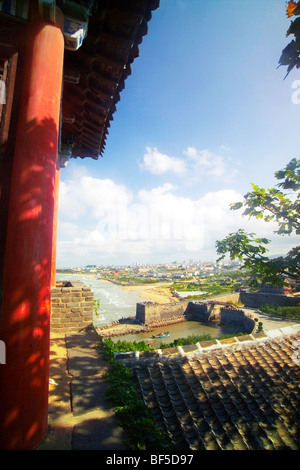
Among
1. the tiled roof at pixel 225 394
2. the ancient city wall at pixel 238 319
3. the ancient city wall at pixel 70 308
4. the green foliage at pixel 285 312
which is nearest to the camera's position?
the tiled roof at pixel 225 394

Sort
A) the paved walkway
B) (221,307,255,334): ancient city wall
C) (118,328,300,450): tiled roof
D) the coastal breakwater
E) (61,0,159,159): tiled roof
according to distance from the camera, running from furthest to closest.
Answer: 1. the coastal breakwater
2. (221,307,255,334): ancient city wall
3. (118,328,300,450): tiled roof
4. (61,0,159,159): tiled roof
5. the paved walkway

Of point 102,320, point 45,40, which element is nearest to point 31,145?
point 45,40

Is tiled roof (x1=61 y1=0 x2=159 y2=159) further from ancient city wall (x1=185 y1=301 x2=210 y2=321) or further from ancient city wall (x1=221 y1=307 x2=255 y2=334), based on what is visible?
ancient city wall (x1=185 y1=301 x2=210 y2=321)

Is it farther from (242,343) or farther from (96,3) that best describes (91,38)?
(242,343)

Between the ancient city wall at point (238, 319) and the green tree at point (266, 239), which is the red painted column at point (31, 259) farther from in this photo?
the ancient city wall at point (238, 319)

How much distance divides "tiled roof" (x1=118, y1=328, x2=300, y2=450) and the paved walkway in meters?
1.53

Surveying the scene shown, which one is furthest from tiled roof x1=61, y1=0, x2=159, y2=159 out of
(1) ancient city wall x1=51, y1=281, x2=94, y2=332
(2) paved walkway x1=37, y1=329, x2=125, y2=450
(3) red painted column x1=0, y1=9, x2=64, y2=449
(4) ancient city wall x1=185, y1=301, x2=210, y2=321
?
(4) ancient city wall x1=185, y1=301, x2=210, y2=321

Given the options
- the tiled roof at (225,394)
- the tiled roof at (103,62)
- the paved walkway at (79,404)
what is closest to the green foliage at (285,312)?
the tiled roof at (225,394)

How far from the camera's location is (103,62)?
11.4 feet

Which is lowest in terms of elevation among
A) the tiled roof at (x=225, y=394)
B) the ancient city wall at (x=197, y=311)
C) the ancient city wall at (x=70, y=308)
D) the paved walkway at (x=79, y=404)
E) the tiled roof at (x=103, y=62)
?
the ancient city wall at (x=197, y=311)

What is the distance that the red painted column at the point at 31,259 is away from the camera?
196 centimetres

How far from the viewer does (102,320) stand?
133 ft

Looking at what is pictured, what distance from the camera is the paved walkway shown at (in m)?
2.16

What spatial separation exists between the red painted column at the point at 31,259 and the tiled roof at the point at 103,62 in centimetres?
95
